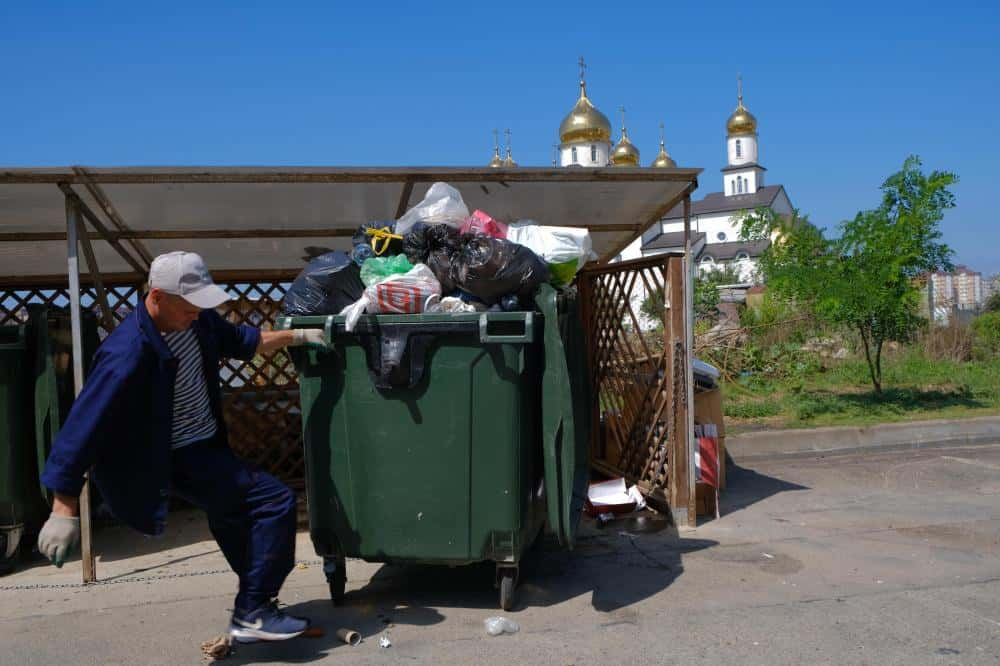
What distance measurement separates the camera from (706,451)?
627cm

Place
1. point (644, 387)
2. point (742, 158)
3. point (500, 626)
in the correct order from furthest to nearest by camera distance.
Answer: point (742, 158) < point (644, 387) < point (500, 626)

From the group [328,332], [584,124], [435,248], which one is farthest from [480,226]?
[584,124]

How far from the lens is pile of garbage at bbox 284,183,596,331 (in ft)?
13.9

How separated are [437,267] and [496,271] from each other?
35 centimetres

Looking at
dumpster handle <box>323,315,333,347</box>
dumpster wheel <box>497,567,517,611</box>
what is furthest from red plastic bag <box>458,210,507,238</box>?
dumpster wheel <box>497,567,517,611</box>

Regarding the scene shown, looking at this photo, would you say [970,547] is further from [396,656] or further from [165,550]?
[165,550]

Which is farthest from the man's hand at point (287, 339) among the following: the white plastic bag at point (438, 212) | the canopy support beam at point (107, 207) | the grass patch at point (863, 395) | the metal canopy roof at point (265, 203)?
the grass patch at point (863, 395)

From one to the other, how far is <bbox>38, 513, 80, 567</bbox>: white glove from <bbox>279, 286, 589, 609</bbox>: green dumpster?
4.00 ft

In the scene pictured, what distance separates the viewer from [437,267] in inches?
175

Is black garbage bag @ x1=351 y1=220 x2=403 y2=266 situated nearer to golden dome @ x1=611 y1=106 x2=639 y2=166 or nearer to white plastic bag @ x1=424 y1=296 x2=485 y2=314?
white plastic bag @ x1=424 y1=296 x2=485 y2=314

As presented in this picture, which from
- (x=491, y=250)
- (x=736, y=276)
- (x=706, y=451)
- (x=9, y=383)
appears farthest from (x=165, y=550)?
(x=736, y=276)

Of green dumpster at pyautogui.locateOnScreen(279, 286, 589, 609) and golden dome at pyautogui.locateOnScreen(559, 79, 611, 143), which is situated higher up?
golden dome at pyautogui.locateOnScreen(559, 79, 611, 143)

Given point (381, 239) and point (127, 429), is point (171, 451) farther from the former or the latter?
point (381, 239)

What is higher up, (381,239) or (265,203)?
(265,203)
